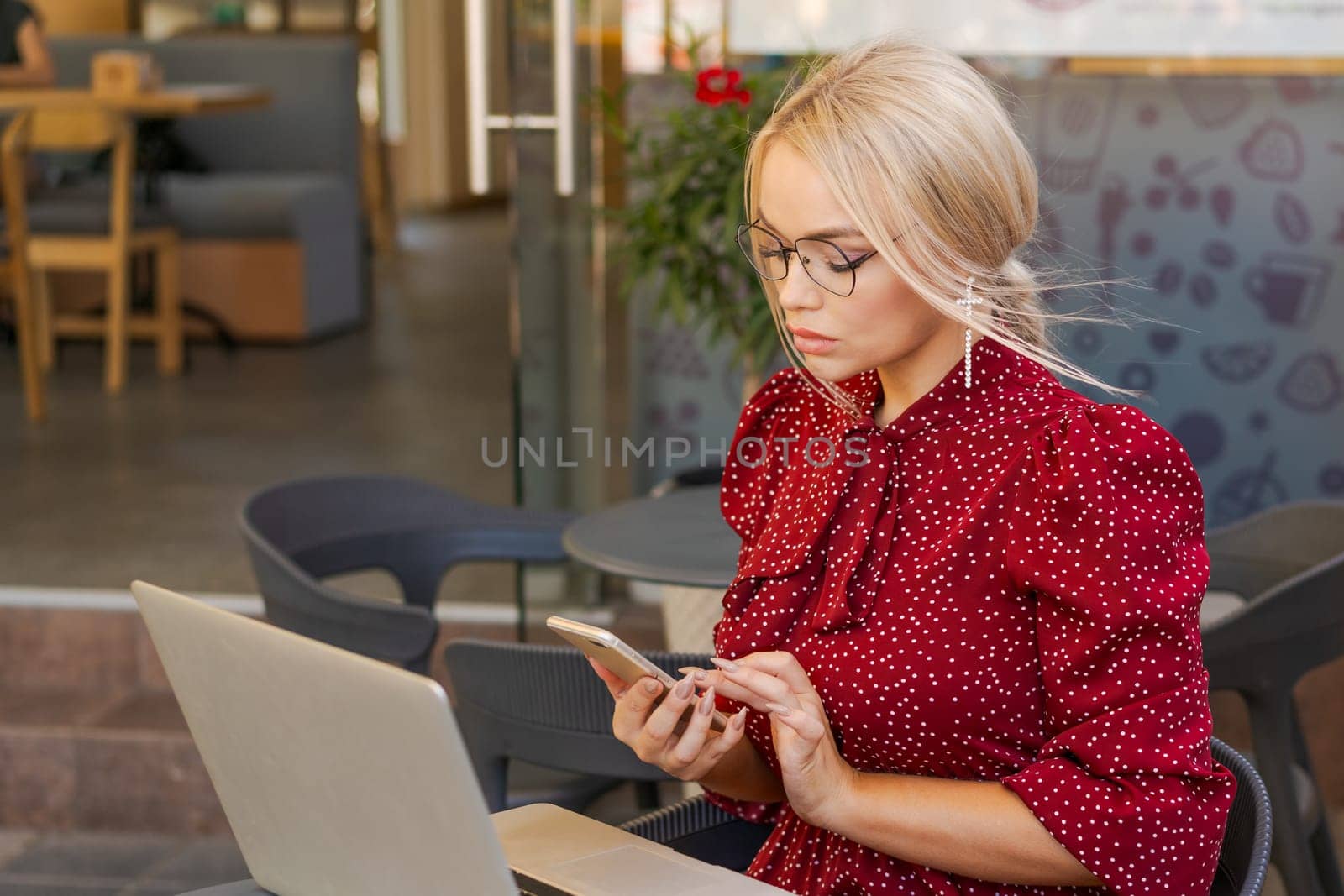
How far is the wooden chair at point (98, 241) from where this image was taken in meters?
5.15

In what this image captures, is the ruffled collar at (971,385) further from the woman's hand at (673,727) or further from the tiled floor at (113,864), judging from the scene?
the tiled floor at (113,864)

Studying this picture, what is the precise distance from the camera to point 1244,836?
1.28 m

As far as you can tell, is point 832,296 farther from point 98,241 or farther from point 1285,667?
point 98,241

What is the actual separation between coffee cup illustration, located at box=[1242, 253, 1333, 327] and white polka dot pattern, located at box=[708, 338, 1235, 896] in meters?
2.09

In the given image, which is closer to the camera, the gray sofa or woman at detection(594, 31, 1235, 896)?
woman at detection(594, 31, 1235, 896)

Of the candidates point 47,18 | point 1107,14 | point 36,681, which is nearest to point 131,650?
point 36,681

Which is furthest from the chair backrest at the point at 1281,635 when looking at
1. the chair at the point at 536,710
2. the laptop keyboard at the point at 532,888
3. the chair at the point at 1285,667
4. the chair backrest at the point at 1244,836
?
the laptop keyboard at the point at 532,888

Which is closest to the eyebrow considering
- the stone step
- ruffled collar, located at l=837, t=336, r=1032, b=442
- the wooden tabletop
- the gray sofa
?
ruffled collar, located at l=837, t=336, r=1032, b=442

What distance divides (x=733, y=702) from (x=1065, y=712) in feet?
1.09

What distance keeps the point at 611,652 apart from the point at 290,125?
6.53m

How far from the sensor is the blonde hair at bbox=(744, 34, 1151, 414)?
1.20 metres

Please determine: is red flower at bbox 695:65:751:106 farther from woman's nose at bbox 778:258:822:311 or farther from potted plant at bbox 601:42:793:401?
woman's nose at bbox 778:258:822:311

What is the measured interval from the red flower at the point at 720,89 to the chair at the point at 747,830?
4.91ft

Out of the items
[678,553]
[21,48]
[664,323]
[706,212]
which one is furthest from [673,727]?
[21,48]
